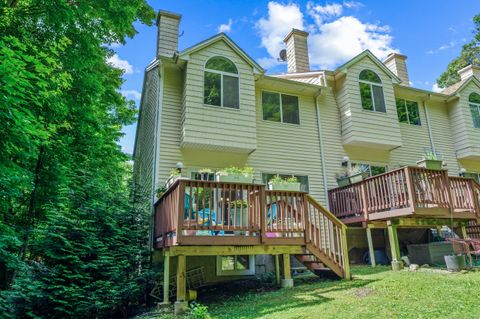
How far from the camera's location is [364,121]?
11312 millimetres

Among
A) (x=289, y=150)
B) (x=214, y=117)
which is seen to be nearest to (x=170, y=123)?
(x=214, y=117)

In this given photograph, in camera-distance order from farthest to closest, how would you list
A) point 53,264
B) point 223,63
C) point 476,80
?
point 476,80, point 223,63, point 53,264

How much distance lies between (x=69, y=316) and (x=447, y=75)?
1293 inches

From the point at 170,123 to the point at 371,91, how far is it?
755 centimetres

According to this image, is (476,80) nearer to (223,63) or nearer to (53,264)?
(223,63)

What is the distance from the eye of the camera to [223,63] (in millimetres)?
10008

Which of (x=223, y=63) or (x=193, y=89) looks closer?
(x=193, y=89)

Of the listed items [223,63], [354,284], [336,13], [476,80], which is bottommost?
[354,284]

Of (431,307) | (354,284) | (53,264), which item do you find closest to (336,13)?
(354,284)

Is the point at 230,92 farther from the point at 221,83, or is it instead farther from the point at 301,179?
the point at 301,179

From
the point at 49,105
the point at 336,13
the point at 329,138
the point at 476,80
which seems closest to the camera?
the point at 49,105

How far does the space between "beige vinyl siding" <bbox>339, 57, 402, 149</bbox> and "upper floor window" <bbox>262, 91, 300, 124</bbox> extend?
184 centimetres

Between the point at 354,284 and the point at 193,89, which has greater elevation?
the point at 193,89

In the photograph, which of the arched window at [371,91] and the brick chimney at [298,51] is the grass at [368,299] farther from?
the brick chimney at [298,51]
